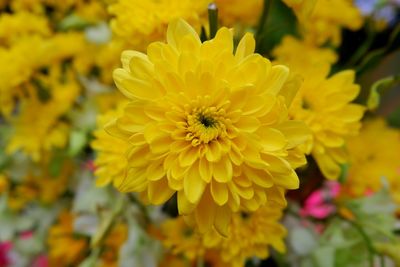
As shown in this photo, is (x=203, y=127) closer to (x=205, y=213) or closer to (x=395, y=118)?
(x=205, y=213)

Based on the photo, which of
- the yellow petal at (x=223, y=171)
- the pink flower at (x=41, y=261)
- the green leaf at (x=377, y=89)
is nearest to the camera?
the yellow petal at (x=223, y=171)

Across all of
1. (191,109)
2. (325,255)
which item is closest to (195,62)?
(191,109)

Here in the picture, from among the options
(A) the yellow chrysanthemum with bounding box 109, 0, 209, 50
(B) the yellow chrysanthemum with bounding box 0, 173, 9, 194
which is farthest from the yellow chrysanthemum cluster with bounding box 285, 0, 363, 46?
(B) the yellow chrysanthemum with bounding box 0, 173, 9, 194

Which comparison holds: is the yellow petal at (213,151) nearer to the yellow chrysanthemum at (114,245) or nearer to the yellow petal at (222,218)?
the yellow petal at (222,218)

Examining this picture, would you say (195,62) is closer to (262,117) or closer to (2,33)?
(262,117)

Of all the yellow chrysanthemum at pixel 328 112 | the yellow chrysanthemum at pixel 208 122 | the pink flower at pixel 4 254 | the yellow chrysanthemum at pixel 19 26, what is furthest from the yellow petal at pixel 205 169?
the pink flower at pixel 4 254

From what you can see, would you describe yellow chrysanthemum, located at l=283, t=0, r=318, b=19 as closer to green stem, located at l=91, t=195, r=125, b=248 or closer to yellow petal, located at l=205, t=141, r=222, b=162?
yellow petal, located at l=205, t=141, r=222, b=162

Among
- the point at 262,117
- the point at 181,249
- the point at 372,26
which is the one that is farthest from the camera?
the point at 372,26
